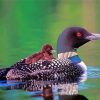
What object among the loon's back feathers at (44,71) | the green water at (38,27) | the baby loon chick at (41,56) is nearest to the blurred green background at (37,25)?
the green water at (38,27)

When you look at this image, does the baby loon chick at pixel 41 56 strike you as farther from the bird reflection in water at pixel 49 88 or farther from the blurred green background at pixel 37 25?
the blurred green background at pixel 37 25

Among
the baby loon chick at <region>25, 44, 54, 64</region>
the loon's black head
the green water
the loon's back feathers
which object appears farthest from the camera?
the green water

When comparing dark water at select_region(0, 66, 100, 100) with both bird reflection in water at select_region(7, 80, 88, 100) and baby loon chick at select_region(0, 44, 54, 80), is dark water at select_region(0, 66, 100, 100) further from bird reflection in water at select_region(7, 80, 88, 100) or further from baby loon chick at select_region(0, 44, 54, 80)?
baby loon chick at select_region(0, 44, 54, 80)

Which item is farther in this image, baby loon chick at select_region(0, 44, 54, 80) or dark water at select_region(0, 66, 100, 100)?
baby loon chick at select_region(0, 44, 54, 80)

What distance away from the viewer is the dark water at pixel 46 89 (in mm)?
10453

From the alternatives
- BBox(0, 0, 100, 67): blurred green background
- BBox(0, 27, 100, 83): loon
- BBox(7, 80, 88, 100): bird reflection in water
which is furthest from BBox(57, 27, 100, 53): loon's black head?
BBox(7, 80, 88, 100): bird reflection in water

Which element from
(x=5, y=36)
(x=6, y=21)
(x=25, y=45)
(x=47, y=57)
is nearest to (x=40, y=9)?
(x=6, y=21)

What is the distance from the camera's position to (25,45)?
18.0 metres

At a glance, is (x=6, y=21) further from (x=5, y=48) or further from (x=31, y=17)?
(x=5, y=48)

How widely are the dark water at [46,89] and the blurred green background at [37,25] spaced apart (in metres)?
2.00

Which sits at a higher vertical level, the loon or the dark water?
the loon

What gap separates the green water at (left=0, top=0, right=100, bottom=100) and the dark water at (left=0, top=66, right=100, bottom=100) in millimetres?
16

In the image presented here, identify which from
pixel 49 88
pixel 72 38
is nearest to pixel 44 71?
pixel 72 38

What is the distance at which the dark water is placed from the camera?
1045 centimetres
